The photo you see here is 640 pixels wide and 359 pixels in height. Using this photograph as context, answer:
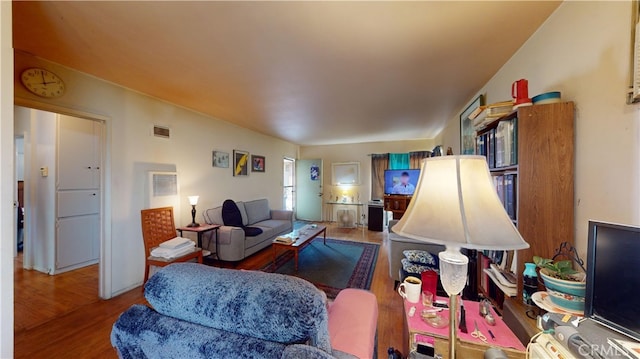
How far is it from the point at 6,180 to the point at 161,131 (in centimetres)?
200

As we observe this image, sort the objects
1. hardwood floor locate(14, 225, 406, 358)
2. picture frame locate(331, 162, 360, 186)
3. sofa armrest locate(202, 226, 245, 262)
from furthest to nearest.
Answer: picture frame locate(331, 162, 360, 186), sofa armrest locate(202, 226, 245, 262), hardwood floor locate(14, 225, 406, 358)

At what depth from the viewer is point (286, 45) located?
1619mm

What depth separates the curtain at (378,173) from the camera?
18.6 feet

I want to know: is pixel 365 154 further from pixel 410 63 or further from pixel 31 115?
pixel 31 115

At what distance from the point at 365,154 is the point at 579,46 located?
4864mm

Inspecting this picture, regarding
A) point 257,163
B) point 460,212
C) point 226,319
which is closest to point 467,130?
point 460,212

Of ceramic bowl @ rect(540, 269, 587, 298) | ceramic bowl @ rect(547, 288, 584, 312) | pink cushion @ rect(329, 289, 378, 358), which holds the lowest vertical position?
pink cushion @ rect(329, 289, 378, 358)

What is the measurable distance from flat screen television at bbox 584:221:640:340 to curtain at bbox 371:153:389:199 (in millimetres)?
4959

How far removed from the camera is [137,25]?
1423 millimetres

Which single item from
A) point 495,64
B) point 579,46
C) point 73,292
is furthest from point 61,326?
point 495,64

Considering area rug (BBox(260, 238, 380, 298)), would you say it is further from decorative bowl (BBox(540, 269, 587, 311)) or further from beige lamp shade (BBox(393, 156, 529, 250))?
beige lamp shade (BBox(393, 156, 529, 250))

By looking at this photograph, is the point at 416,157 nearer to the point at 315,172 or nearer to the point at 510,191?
the point at 315,172

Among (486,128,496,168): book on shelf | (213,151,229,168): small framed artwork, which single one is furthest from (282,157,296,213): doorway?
(486,128,496,168): book on shelf

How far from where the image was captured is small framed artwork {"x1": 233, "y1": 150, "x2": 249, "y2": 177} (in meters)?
4.23
